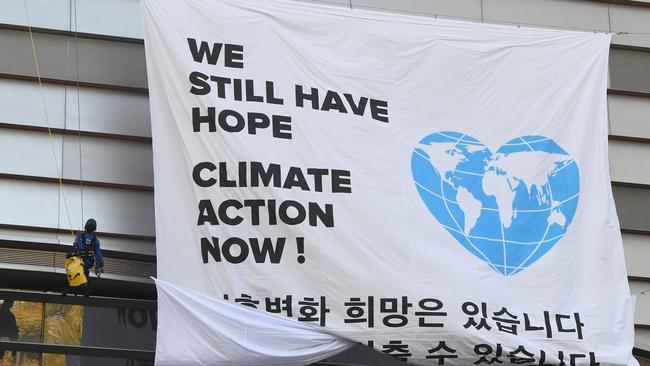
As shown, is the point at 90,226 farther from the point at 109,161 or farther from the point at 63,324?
the point at 109,161

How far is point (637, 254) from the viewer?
19.8 metres

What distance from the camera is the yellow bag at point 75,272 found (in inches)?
639

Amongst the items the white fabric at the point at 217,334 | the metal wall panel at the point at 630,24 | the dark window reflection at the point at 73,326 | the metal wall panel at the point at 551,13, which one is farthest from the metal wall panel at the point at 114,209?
the metal wall panel at the point at 630,24

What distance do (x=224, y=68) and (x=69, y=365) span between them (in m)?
4.16

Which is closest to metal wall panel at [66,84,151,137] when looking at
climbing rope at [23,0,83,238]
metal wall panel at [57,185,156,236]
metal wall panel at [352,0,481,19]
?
climbing rope at [23,0,83,238]

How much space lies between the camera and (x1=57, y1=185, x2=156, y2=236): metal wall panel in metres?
17.5

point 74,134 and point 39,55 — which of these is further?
point 39,55

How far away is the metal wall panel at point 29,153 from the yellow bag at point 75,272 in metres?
1.66

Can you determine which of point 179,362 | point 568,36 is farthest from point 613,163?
point 179,362

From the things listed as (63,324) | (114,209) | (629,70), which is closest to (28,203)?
(114,209)

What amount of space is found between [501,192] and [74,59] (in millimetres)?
5986

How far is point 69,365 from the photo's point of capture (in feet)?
53.2

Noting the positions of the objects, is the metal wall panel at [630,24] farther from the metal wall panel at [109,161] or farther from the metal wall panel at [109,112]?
the metal wall panel at [109,161]

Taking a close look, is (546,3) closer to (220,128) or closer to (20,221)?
(220,128)
